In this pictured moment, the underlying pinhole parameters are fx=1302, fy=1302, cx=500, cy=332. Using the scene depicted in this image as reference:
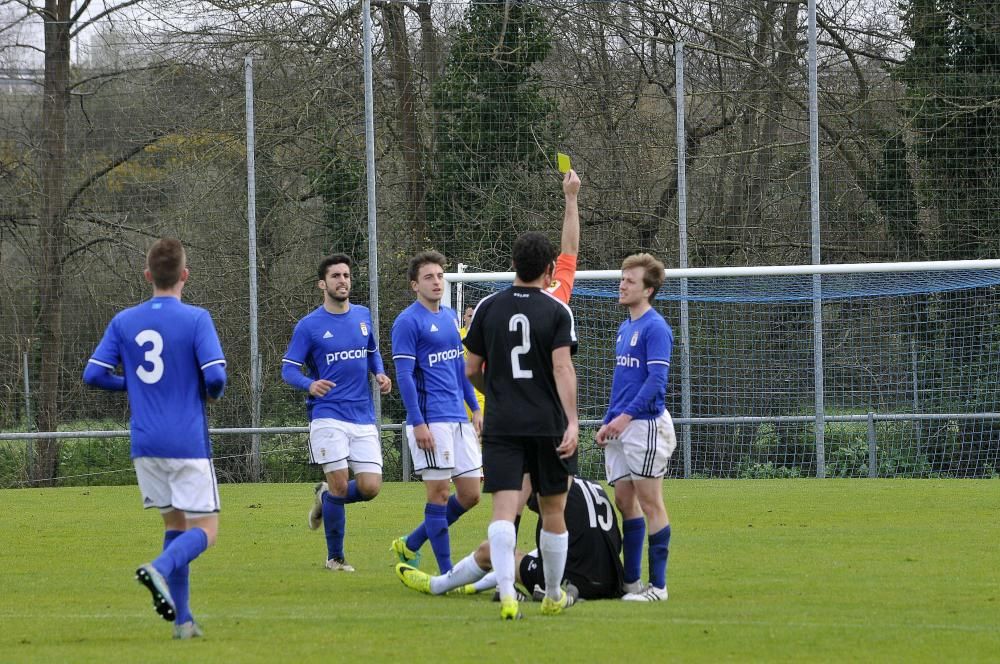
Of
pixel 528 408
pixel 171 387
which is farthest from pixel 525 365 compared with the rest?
pixel 171 387

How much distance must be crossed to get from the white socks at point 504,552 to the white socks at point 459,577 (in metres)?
0.81

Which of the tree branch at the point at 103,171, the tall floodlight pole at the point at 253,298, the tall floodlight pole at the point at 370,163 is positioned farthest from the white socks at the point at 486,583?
the tree branch at the point at 103,171

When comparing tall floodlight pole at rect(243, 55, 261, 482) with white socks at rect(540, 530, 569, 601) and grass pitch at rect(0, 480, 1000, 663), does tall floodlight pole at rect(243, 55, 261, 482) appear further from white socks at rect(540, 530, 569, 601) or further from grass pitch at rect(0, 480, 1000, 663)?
white socks at rect(540, 530, 569, 601)

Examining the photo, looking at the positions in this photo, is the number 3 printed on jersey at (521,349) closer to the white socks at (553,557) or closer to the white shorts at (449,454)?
the white socks at (553,557)

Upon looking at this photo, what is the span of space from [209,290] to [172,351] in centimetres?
1141

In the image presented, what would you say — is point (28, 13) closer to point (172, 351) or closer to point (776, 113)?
point (776, 113)

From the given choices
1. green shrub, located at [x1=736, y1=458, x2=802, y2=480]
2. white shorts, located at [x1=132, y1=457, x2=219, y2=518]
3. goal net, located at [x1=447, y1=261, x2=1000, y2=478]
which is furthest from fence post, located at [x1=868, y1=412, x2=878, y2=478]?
white shorts, located at [x1=132, y1=457, x2=219, y2=518]

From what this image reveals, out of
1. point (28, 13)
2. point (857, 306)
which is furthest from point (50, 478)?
point (857, 306)

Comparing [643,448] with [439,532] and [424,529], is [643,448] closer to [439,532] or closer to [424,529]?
[439,532]

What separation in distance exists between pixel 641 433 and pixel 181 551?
8.43 ft

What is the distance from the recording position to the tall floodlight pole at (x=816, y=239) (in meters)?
15.9

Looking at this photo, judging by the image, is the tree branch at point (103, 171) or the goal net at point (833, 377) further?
the tree branch at point (103, 171)

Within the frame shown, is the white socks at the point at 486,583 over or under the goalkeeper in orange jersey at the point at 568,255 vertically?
under

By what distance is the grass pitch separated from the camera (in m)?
5.56
